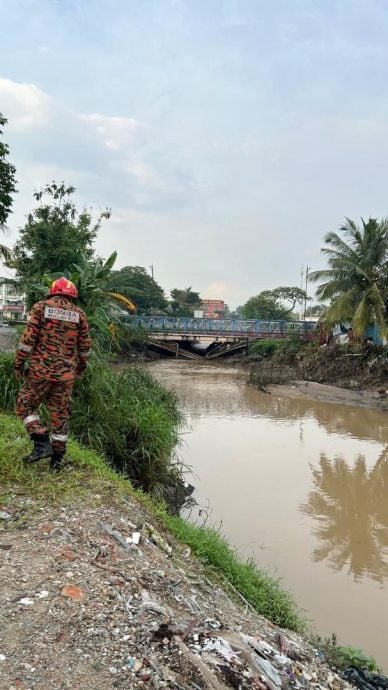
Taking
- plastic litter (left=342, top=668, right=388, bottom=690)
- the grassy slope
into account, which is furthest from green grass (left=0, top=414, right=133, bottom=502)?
plastic litter (left=342, top=668, right=388, bottom=690)

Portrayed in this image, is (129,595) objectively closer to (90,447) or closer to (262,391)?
(90,447)

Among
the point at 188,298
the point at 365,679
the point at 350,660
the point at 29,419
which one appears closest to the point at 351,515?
the point at 350,660

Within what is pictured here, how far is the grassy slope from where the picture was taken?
3297 mm

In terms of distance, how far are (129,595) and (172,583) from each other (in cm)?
37

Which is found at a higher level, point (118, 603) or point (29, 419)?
point (29, 419)

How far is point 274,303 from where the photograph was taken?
4997 cm

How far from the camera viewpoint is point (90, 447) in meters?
5.02

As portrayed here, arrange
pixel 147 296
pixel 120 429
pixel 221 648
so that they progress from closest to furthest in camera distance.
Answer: pixel 221 648, pixel 120 429, pixel 147 296

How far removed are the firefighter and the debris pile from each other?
533mm

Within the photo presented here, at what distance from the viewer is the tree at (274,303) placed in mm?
48531

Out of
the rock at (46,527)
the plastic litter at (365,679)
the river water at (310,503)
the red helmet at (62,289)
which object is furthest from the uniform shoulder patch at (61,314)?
the river water at (310,503)

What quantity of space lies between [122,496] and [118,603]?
1297 mm

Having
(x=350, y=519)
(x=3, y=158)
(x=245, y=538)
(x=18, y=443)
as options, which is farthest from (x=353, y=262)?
(x=18, y=443)

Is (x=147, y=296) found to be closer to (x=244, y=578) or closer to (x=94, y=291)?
(x=94, y=291)
